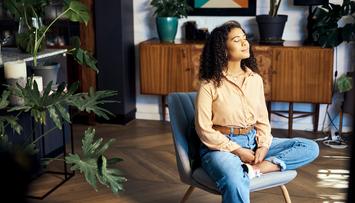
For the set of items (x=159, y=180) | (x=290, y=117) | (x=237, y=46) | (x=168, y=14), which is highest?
(x=168, y=14)

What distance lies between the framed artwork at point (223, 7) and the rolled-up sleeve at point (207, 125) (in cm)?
218

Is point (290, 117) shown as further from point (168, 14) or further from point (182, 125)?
point (182, 125)

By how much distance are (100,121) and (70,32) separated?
0.92 meters

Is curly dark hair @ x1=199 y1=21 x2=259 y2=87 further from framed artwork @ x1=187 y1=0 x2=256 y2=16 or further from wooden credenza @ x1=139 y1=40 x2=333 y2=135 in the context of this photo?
framed artwork @ x1=187 y1=0 x2=256 y2=16

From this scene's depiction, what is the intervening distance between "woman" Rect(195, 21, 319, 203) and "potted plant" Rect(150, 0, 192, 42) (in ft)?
6.09

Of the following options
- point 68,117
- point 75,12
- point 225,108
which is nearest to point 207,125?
point 225,108

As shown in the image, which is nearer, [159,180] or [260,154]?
[260,154]

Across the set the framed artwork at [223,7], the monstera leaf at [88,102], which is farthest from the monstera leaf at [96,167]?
the framed artwork at [223,7]

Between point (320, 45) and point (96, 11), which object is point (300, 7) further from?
point (96, 11)

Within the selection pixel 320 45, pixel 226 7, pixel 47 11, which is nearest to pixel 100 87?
pixel 47 11

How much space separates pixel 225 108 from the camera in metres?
2.19

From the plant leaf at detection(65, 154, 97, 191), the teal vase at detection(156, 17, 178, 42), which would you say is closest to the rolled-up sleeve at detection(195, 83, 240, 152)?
the plant leaf at detection(65, 154, 97, 191)

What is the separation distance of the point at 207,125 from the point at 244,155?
0.75 ft

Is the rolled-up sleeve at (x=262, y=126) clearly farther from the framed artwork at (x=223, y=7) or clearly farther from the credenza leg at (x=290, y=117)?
the framed artwork at (x=223, y=7)
